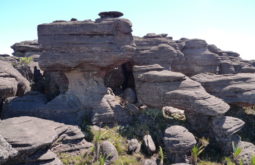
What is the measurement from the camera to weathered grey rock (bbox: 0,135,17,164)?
804cm

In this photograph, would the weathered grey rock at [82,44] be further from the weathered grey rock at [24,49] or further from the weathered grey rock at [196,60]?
the weathered grey rock at [24,49]

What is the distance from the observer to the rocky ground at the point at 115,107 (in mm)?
12789

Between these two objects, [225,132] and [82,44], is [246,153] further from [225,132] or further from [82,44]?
[82,44]

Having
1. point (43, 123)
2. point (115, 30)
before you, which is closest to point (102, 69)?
point (115, 30)

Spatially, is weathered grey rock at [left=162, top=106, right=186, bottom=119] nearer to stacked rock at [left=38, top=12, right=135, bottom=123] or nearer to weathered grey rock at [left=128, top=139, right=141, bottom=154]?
stacked rock at [left=38, top=12, right=135, bottom=123]

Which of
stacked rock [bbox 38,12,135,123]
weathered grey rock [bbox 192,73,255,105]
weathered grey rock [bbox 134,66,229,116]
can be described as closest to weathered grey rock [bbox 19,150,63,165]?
stacked rock [bbox 38,12,135,123]

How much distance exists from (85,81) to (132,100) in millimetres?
4794

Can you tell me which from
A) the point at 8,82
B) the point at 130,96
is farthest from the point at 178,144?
the point at 8,82

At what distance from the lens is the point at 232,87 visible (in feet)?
59.8

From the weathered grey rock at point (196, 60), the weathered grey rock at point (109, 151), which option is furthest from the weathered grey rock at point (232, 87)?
the weathered grey rock at point (109, 151)

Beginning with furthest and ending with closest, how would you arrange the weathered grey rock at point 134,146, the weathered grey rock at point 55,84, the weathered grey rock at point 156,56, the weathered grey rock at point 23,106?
the weathered grey rock at point 156,56
the weathered grey rock at point 55,84
the weathered grey rock at point 23,106
the weathered grey rock at point 134,146

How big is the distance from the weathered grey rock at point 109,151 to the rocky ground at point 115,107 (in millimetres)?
55

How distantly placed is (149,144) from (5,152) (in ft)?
26.5

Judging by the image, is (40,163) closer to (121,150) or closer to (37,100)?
(121,150)
